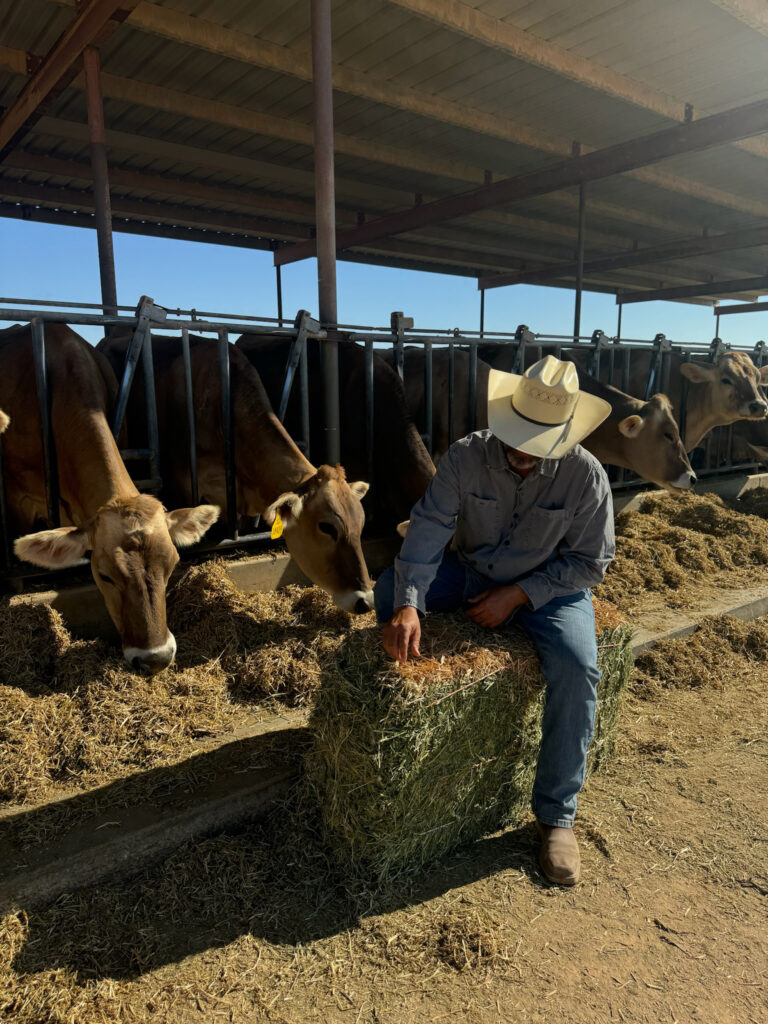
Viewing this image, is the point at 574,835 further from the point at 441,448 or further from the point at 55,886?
the point at 441,448

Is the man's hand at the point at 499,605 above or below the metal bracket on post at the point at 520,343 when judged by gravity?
below

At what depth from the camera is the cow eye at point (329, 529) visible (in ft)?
15.3

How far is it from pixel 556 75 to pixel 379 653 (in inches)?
264

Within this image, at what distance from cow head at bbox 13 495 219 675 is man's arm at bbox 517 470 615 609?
1.88 m

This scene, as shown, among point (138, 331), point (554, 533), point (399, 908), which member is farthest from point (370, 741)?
point (138, 331)

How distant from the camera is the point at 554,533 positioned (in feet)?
9.98

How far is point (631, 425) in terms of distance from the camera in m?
7.39

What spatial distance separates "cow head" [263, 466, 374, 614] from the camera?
4.55 metres

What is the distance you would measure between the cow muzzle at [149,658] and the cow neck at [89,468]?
35.0 inches

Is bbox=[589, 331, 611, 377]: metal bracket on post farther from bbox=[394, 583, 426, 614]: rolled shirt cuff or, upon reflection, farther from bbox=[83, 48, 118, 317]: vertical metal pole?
bbox=[394, 583, 426, 614]: rolled shirt cuff

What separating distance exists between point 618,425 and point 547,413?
5077 mm

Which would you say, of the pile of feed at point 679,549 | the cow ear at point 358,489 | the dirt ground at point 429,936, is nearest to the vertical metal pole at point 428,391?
the cow ear at point 358,489

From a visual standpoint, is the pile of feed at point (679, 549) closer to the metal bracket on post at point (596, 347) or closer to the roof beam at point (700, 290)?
the metal bracket on post at point (596, 347)

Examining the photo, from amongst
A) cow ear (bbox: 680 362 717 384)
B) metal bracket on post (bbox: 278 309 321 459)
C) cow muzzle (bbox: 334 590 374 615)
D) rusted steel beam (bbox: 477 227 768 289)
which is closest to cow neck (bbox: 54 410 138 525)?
cow muzzle (bbox: 334 590 374 615)
